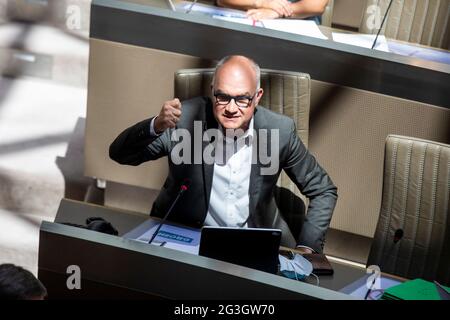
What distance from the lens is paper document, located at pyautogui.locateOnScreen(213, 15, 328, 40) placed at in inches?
183

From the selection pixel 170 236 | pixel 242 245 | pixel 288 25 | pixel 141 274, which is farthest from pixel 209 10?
pixel 141 274

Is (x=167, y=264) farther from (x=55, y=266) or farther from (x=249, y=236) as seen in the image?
(x=249, y=236)

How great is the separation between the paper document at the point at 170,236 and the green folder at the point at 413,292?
66 centimetres

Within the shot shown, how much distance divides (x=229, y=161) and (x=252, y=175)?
10 cm

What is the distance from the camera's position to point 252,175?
11.7 feet

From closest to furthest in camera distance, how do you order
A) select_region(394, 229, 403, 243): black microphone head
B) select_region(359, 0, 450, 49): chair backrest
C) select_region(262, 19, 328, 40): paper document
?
select_region(394, 229, 403, 243): black microphone head
select_region(262, 19, 328, 40): paper document
select_region(359, 0, 450, 49): chair backrest

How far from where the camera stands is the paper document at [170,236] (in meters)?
3.06

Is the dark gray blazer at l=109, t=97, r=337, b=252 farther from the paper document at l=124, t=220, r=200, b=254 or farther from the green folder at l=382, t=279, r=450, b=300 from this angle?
the green folder at l=382, t=279, r=450, b=300

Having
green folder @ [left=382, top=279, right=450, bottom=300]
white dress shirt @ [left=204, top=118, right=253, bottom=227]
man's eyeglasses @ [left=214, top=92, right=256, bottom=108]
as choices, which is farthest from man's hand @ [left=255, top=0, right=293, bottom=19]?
green folder @ [left=382, top=279, right=450, bottom=300]

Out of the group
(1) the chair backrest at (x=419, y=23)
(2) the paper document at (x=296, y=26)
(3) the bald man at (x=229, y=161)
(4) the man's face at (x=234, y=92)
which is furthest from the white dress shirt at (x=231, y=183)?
(1) the chair backrest at (x=419, y=23)

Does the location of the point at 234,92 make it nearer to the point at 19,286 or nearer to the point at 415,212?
the point at 415,212

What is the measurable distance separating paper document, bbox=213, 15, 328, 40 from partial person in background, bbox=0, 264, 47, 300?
8.70 feet

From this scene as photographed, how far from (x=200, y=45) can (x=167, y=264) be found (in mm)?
2030
